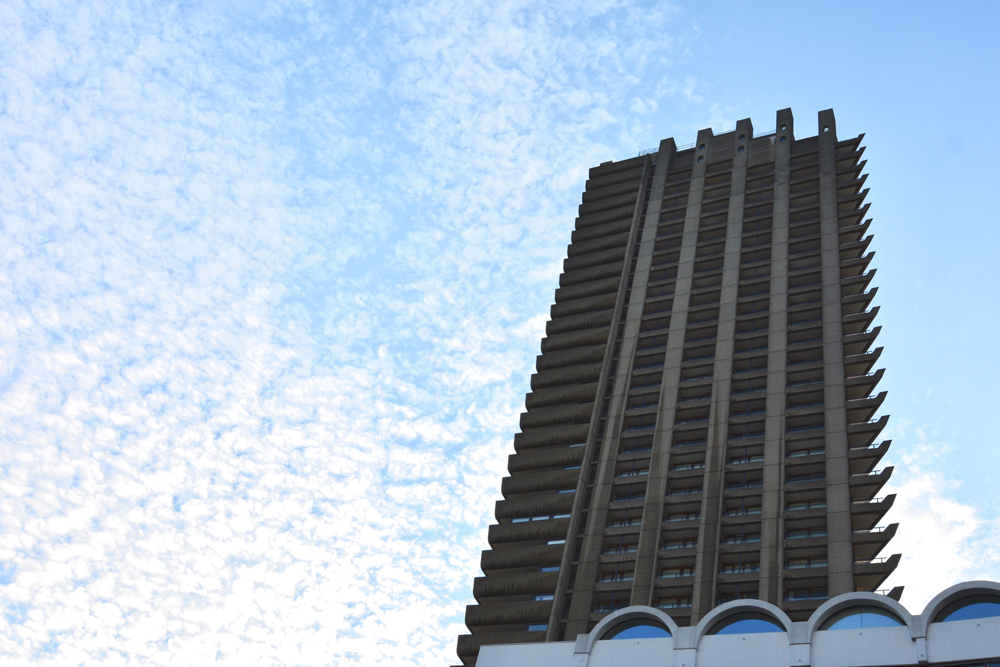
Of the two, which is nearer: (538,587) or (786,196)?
(538,587)

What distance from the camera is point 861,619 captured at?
119ft

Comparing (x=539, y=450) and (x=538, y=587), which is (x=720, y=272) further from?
(x=538, y=587)

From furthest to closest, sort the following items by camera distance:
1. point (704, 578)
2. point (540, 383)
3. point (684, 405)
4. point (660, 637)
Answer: point (540, 383) → point (684, 405) → point (704, 578) → point (660, 637)

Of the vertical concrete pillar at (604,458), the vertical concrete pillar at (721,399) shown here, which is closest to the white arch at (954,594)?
the vertical concrete pillar at (721,399)

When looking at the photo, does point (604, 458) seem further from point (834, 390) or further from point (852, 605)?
point (852, 605)

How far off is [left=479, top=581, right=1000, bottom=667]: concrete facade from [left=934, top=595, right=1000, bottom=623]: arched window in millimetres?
107

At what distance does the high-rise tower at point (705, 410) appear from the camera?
223 ft

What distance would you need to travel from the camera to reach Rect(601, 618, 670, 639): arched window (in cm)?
3922

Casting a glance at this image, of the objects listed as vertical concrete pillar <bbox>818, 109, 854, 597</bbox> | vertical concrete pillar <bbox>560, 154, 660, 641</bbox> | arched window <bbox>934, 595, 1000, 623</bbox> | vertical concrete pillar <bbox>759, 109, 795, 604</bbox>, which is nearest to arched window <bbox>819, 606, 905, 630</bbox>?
arched window <bbox>934, 595, 1000, 623</bbox>

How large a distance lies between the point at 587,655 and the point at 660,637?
318 cm

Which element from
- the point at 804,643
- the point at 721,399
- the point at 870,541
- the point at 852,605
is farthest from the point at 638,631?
the point at 721,399

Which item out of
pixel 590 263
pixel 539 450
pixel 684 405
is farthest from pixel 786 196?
pixel 539 450

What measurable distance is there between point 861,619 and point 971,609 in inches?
155

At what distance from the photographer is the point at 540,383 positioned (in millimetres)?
93062
